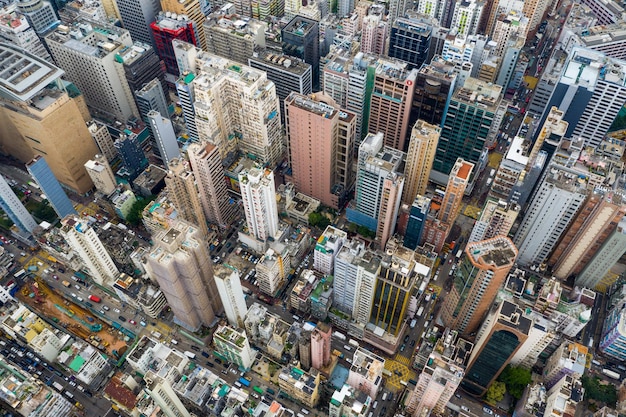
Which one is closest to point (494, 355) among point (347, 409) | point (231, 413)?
point (347, 409)

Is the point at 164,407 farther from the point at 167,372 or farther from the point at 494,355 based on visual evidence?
the point at 494,355

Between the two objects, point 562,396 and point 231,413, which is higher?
point 562,396

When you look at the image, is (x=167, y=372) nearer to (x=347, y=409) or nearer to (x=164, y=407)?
(x=164, y=407)

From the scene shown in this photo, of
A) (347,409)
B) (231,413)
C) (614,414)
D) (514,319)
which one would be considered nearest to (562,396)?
(614,414)

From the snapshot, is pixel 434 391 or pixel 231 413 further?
pixel 231 413

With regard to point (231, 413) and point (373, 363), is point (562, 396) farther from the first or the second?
point (231, 413)

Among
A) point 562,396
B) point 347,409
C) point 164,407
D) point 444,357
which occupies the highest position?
point 562,396

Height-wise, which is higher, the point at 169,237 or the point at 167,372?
the point at 169,237

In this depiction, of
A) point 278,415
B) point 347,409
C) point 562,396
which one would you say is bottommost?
point 278,415
